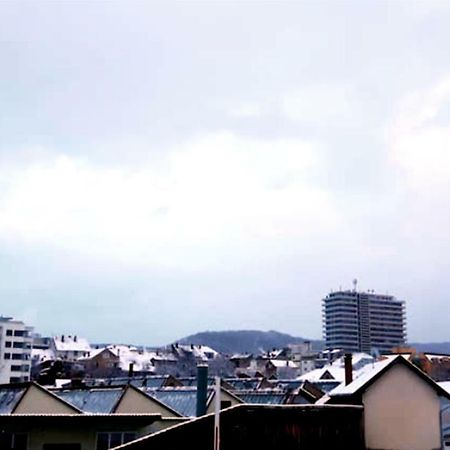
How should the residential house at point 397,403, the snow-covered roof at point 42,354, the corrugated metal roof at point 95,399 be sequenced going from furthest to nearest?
the snow-covered roof at point 42,354 → the corrugated metal roof at point 95,399 → the residential house at point 397,403

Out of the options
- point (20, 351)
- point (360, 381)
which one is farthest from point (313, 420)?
point (20, 351)

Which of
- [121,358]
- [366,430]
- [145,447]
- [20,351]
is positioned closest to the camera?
[145,447]

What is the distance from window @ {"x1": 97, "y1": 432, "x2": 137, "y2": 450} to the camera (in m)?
31.6

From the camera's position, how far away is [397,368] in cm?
3116

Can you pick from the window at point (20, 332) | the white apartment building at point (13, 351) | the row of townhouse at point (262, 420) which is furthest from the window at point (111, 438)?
the window at point (20, 332)

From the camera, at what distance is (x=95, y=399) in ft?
124

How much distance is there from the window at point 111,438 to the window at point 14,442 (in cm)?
307

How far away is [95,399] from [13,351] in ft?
395

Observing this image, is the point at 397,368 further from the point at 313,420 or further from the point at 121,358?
the point at 121,358

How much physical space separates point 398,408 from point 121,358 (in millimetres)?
154442

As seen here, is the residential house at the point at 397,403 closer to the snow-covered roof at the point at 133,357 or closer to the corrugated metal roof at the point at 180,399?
the corrugated metal roof at the point at 180,399

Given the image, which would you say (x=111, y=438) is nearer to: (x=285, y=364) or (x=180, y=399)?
(x=180, y=399)

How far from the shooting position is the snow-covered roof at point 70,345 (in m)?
194

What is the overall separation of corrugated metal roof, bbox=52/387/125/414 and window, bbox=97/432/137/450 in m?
4.10
